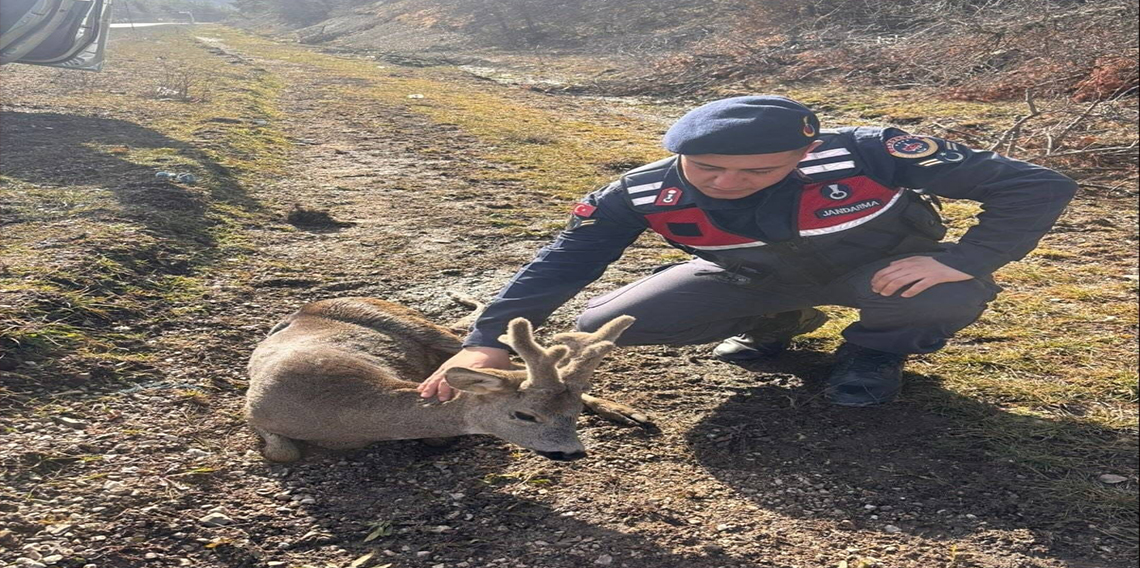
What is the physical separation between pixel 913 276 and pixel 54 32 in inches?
502

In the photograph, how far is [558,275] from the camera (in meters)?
3.86

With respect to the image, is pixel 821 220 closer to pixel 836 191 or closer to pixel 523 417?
pixel 836 191

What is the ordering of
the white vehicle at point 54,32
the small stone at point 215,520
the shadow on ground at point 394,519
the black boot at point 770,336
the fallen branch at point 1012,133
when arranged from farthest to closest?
the white vehicle at point 54,32
the fallen branch at point 1012,133
the black boot at point 770,336
the small stone at point 215,520
the shadow on ground at point 394,519

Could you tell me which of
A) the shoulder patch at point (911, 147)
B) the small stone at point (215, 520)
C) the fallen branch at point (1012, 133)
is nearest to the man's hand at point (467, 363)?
the small stone at point (215, 520)

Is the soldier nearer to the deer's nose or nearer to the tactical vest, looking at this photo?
the tactical vest

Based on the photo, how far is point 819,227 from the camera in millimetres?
3783

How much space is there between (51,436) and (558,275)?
2014 millimetres

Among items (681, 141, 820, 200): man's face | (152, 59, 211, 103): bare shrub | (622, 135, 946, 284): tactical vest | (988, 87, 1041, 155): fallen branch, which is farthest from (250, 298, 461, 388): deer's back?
(152, 59, 211, 103): bare shrub

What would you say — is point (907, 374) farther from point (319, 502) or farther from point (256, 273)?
point (256, 273)

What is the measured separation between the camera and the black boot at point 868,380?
4.02 metres

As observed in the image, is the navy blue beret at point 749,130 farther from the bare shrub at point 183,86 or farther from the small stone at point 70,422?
the bare shrub at point 183,86

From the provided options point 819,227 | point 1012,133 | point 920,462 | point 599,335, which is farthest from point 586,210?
point 1012,133

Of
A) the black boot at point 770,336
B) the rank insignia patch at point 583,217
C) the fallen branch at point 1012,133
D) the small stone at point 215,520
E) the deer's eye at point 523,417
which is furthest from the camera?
the fallen branch at point 1012,133

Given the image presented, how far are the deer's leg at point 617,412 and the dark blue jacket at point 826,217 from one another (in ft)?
1.63
